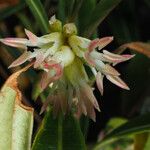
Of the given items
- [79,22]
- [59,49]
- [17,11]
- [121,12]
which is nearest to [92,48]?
[59,49]

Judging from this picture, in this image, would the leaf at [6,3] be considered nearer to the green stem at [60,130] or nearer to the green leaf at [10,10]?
the green leaf at [10,10]

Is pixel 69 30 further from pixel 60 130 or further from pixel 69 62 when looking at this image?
pixel 60 130

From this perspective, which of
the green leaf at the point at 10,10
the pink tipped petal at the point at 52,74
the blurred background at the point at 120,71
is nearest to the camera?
the pink tipped petal at the point at 52,74

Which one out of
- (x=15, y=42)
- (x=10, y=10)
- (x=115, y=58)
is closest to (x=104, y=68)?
(x=115, y=58)

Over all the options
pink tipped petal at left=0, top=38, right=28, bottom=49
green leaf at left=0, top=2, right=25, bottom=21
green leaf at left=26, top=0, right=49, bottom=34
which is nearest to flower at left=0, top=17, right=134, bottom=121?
pink tipped petal at left=0, top=38, right=28, bottom=49

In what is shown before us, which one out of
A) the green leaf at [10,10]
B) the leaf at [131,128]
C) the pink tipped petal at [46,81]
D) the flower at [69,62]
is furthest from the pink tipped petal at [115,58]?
the green leaf at [10,10]

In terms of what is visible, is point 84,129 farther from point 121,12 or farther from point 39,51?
point 121,12
